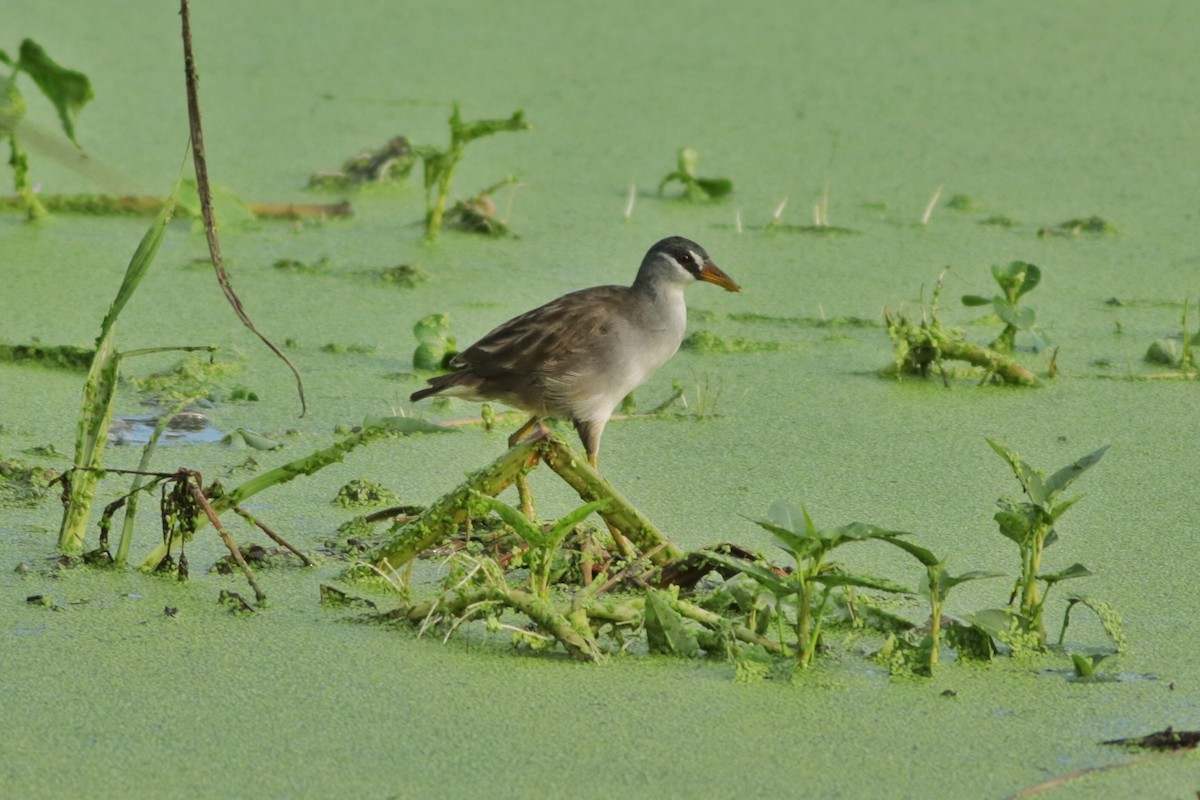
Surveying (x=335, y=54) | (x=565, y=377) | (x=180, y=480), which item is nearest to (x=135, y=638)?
(x=180, y=480)

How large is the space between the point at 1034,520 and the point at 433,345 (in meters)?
2.20

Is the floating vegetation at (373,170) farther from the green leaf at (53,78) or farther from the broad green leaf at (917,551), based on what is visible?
the broad green leaf at (917,551)

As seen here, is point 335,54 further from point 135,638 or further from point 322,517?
point 135,638

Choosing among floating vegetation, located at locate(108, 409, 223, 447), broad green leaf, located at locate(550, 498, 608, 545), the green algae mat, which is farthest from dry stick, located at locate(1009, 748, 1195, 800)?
floating vegetation, located at locate(108, 409, 223, 447)

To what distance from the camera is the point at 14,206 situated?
19.6 feet

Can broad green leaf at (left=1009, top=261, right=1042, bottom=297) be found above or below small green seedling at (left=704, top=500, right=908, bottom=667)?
above

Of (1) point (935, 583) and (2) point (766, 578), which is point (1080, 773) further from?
(2) point (766, 578)

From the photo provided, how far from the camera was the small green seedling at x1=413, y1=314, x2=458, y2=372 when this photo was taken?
4566 mm

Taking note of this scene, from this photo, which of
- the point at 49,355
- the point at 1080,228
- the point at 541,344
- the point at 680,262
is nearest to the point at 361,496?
the point at 541,344

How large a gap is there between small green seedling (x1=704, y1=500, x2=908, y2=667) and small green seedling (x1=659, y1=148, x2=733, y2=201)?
3.58 meters

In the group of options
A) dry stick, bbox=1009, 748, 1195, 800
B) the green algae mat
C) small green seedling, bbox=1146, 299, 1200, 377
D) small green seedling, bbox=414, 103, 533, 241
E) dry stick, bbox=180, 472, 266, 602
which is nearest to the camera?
dry stick, bbox=1009, 748, 1195, 800

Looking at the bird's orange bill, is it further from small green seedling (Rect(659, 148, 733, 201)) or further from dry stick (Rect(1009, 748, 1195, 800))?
dry stick (Rect(1009, 748, 1195, 800))

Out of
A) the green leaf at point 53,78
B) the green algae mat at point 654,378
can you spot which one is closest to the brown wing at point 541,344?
the green algae mat at point 654,378

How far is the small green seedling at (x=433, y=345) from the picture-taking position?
4.57 meters
